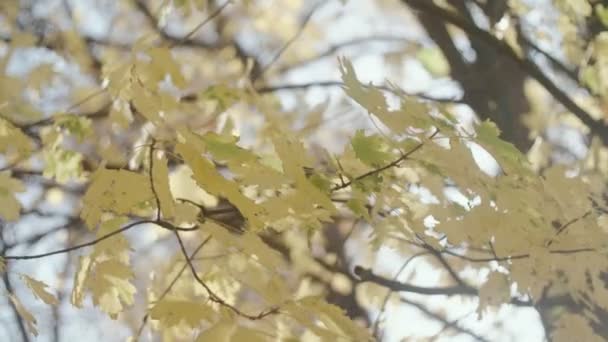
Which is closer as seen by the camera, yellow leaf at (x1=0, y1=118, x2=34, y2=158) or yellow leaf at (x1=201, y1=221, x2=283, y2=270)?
yellow leaf at (x1=201, y1=221, x2=283, y2=270)

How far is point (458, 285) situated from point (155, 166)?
2.11ft

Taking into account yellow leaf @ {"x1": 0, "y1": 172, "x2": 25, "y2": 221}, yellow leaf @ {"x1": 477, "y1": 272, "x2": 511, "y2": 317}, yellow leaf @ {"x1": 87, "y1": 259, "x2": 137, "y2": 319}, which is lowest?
yellow leaf @ {"x1": 477, "y1": 272, "x2": 511, "y2": 317}

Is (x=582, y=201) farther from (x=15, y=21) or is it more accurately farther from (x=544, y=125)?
(x=15, y=21)

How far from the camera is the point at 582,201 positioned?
728 mm

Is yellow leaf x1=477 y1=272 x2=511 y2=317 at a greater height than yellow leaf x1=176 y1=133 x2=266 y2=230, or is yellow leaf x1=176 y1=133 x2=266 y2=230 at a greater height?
yellow leaf x1=176 y1=133 x2=266 y2=230

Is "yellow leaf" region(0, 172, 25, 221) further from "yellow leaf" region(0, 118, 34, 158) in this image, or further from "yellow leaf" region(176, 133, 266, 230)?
"yellow leaf" region(176, 133, 266, 230)

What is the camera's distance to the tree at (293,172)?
568mm

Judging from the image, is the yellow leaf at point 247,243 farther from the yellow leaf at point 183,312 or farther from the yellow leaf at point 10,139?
the yellow leaf at point 10,139

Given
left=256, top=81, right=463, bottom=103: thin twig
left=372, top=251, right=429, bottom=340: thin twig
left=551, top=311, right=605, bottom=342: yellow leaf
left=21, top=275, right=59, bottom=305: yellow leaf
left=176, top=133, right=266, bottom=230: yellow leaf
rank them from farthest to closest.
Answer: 1. left=256, top=81, right=463, bottom=103: thin twig
2. left=372, top=251, right=429, bottom=340: thin twig
3. left=551, top=311, right=605, bottom=342: yellow leaf
4. left=21, top=275, right=59, bottom=305: yellow leaf
5. left=176, top=133, right=266, bottom=230: yellow leaf

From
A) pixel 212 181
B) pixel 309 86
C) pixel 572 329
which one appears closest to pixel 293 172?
pixel 212 181

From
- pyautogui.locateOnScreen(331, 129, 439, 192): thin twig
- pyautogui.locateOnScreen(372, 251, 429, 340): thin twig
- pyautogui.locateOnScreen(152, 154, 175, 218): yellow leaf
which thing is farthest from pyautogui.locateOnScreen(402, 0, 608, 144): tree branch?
pyautogui.locateOnScreen(152, 154, 175, 218): yellow leaf

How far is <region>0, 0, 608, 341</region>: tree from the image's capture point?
568 millimetres

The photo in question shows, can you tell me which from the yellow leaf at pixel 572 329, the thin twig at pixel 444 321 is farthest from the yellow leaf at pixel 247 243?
the thin twig at pixel 444 321

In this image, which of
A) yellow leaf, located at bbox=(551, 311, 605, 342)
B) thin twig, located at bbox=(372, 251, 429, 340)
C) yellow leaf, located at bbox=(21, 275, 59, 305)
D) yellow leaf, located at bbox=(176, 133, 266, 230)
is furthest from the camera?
thin twig, located at bbox=(372, 251, 429, 340)
